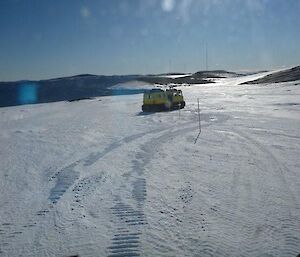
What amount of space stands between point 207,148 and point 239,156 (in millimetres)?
1748

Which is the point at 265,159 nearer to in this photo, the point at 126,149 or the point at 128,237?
the point at 126,149

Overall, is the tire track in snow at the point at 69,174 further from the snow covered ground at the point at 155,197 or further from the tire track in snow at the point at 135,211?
Answer: the tire track in snow at the point at 135,211

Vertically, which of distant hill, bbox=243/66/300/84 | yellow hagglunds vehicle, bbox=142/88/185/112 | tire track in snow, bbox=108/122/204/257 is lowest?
tire track in snow, bbox=108/122/204/257

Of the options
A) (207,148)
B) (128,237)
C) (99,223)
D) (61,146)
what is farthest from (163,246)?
(61,146)

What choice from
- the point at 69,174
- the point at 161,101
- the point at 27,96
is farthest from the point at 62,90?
the point at 69,174

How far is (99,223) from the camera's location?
7539 mm

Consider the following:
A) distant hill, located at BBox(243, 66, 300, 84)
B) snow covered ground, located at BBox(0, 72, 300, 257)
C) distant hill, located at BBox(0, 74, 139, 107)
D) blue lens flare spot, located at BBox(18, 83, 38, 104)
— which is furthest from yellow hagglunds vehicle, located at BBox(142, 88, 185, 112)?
distant hill, located at BBox(243, 66, 300, 84)

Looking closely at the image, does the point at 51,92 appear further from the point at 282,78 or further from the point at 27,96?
the point at 282,78

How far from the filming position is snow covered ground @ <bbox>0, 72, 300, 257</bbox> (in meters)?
6.61

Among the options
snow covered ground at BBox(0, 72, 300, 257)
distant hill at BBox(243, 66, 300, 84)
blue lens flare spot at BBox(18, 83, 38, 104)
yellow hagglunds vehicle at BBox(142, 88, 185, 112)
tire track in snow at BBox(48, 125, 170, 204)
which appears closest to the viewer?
snow covered ground at BBox(0, 72, 300, 257)

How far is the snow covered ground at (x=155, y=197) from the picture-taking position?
6609 mm

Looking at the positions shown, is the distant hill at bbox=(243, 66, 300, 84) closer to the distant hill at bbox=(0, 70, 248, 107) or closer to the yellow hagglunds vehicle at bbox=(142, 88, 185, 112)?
the distant hill at bbox=(0, 70, 248, 107)

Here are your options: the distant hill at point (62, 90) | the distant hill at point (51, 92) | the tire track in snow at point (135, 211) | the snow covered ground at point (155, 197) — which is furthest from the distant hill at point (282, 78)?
the tire track in snow at point (135, 211)

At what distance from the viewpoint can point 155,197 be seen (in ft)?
29.1
